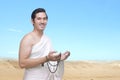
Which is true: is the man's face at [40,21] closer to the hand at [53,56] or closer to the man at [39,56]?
the man at [39,56]

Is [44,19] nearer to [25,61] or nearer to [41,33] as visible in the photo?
[41,33]

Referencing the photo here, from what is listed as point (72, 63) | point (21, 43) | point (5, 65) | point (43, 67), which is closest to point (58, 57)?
point (43, 67)

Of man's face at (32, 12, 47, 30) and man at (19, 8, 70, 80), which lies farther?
man's face at (32, 12, 47, 30)

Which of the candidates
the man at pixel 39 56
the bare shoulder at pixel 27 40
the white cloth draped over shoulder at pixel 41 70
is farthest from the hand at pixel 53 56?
the bare shoulder at pixel 27 40

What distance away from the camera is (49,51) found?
156 inches

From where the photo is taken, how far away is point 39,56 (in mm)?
3846

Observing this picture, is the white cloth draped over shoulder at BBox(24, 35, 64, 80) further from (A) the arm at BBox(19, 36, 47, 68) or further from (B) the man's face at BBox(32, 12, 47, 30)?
(B) the man's face at BBox(32, 12, 47, 30)

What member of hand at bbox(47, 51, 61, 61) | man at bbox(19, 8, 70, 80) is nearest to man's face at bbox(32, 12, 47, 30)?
man at bbox(19, 8, 70, 80)

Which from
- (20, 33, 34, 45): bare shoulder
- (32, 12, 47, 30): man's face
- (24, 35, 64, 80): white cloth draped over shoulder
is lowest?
(24, 35, 64, 80): white cloth draped over shoulder

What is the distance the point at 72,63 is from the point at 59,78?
29.2 m

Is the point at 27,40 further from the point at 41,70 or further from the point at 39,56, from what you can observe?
the point at 41,70

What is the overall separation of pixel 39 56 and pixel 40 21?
418mm

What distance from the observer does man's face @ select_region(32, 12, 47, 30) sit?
388cm

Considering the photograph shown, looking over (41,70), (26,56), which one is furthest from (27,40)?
(41,70)
